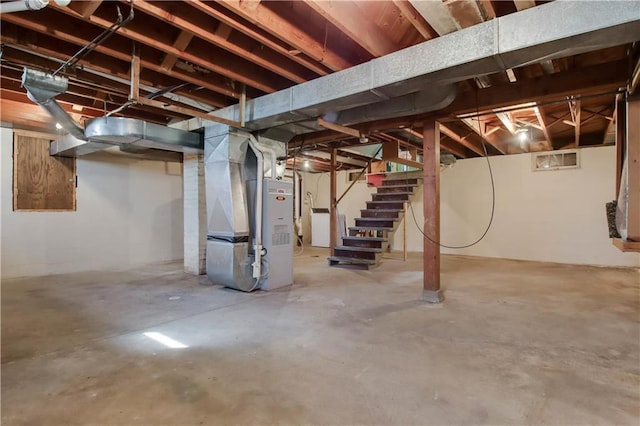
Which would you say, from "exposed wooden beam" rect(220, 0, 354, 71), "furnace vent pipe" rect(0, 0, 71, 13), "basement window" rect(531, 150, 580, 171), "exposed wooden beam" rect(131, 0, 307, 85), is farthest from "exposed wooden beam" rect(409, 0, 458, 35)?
"basement window" rect(531, 150, 580, 171)

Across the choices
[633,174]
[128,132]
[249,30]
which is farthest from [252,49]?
[633,174]

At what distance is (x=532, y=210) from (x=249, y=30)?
21.4ft

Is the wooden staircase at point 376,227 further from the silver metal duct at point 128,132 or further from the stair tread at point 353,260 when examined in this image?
the silver metal duct at point 128,132

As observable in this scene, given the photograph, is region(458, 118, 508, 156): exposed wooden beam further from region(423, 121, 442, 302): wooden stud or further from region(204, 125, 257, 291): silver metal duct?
region(204, 125, 257, 291): silver metal duct

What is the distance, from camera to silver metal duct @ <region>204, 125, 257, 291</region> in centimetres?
409

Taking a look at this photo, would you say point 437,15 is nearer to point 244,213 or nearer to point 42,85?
point 244,213

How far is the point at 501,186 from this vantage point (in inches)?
278

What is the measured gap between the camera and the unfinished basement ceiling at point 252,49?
87.1 inches

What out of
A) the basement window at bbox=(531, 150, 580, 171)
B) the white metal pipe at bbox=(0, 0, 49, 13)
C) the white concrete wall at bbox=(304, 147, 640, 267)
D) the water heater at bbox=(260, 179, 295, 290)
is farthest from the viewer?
the basement window at bbox=(531, 150, 580, 171)

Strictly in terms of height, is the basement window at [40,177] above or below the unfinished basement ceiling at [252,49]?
below

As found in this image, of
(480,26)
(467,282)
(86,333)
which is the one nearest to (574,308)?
(467,282)

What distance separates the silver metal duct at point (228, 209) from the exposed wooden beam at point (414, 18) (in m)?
2.50

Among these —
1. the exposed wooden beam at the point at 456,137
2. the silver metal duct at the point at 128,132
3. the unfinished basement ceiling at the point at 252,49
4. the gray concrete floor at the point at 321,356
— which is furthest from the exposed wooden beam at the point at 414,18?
the silver metal duct at the point at 128,132

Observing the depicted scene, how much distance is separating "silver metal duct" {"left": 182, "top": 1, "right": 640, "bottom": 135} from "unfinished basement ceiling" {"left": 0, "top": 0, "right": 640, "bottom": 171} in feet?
0.47
